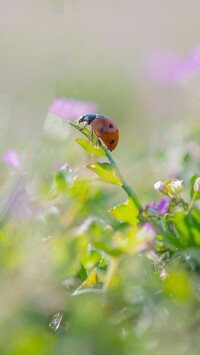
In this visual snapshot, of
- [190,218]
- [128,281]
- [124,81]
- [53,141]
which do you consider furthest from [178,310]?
[124,81]

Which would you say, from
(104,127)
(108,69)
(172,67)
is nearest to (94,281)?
(104,127)

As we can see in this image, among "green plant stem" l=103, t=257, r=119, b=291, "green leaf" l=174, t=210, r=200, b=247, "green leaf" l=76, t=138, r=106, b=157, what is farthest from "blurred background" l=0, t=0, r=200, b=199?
"green plant stem" l=103, t=257, r=119, b=291

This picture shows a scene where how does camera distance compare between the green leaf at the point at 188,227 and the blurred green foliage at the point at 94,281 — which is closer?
the blurred green foliage at the point at 94,281

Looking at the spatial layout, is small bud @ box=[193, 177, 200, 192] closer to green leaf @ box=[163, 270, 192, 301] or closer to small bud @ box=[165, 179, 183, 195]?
small bud @ box=[165, 179, 183, 195]

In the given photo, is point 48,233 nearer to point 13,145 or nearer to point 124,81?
point 13,145

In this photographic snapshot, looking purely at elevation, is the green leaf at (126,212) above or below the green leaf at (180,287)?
below

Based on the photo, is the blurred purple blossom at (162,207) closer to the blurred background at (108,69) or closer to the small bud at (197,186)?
the small bud at (197,186)

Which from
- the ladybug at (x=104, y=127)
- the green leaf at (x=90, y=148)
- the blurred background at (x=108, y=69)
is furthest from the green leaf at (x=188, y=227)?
the ladybug at (x=104, y=127)
